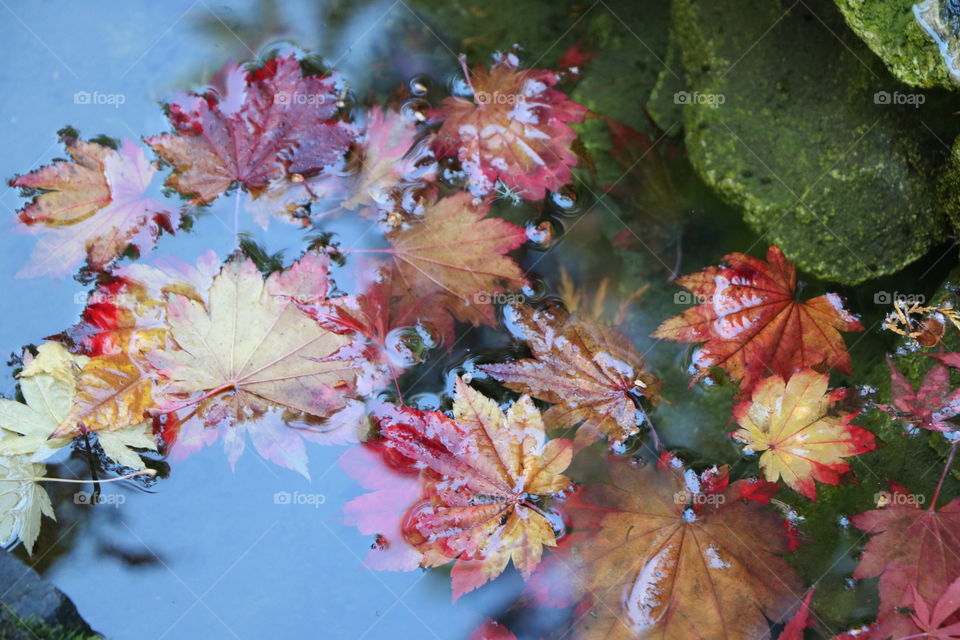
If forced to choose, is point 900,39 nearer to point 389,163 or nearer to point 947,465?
point 947,465

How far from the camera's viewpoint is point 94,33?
7.99 feet

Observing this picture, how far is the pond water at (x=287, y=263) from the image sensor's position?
2.15 metres

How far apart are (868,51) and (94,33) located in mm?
2767

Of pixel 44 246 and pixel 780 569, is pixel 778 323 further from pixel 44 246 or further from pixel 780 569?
pixel 44 246

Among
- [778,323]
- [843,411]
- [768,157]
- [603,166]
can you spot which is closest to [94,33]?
[603,166]

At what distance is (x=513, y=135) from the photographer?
2.31m

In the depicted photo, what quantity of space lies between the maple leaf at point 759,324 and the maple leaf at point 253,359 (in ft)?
3.81

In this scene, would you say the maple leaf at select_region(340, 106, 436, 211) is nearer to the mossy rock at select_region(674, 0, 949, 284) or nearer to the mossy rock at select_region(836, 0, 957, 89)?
the mossy rock at select_region(674, 0, 949, 284)

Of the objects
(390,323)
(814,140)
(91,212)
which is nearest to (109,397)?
A: (91,212)

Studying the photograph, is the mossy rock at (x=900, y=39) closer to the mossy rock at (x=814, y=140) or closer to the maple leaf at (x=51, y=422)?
the mossy rock at (x=814, y=140)

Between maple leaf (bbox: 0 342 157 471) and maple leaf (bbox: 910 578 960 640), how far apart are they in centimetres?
246

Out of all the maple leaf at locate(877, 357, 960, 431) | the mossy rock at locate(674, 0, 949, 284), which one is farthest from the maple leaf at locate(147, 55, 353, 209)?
the maple leaf at locate(877, 357, 960, 431)

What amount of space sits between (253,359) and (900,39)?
7.01 ft

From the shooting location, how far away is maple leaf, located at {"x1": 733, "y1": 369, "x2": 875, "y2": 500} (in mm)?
2064
